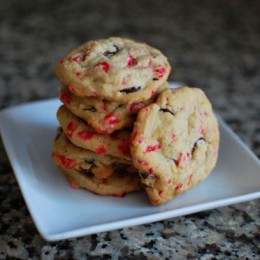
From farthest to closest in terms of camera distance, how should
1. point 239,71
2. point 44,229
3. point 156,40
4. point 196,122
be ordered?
point 156,40 → point 239,71 → point 196,122 → point 44,229

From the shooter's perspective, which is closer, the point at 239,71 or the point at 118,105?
Result: the point at 118,105

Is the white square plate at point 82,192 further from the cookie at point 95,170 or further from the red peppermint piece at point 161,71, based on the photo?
the red peppermint piece at point 161,71

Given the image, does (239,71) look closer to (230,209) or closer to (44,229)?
(230,209)

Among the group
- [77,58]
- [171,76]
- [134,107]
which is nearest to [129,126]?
[134,107]

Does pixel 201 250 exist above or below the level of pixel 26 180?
below

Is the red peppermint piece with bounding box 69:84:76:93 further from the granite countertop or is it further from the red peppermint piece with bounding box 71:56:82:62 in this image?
the granite countertop

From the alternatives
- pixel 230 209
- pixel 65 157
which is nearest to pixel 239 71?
pixel 230 209

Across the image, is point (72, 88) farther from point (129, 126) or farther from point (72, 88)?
point (129, 126)

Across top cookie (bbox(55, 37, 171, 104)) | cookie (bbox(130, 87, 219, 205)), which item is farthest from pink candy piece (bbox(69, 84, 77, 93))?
cookie (bbox(130, 87, 219, 205))
